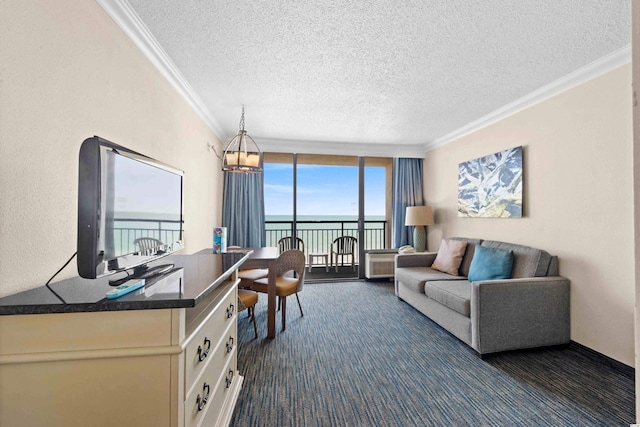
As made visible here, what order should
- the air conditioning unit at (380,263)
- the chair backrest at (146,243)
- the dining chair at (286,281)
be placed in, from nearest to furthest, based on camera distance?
the chair backrest at (146,243)
the dining chair at (286,281)
the air conditioning unit at (380,263)

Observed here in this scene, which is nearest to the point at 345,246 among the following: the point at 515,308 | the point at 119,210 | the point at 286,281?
the point at 286,281

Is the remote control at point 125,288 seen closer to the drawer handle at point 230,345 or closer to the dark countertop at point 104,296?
the dark countertop at point 104,296

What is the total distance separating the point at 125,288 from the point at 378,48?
7.34 feet

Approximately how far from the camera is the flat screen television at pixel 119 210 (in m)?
0.99

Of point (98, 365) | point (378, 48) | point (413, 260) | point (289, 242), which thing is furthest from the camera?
point (289, 242)

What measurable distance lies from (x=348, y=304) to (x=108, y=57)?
11.5 feet

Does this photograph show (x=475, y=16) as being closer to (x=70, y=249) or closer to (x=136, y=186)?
(x=136, y=186)

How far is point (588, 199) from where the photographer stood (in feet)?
7.72

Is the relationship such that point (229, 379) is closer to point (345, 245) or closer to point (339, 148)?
point (339, 148)

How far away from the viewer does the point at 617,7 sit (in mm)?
1638

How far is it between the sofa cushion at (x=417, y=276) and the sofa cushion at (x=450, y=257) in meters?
0.09

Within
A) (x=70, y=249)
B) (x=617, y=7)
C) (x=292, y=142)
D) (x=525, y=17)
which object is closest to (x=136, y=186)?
(x=70, y=249)

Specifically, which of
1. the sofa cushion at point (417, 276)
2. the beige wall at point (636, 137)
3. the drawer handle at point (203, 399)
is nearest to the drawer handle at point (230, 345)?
the drawer handle at point (203, 399)

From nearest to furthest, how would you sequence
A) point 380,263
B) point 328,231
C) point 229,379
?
point 229,379 < point 380,263 < point 328,231
